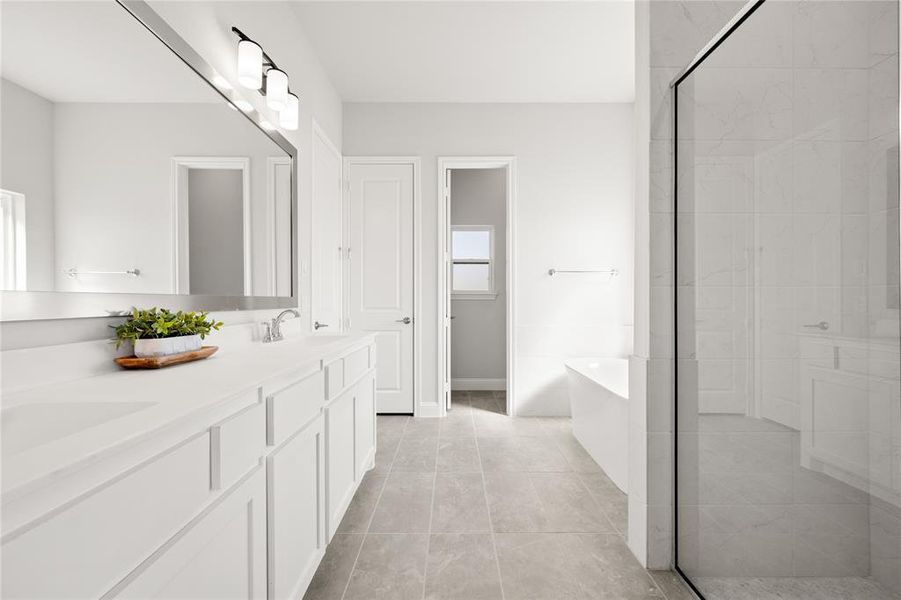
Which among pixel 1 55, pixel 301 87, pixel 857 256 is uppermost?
pixel 301 87

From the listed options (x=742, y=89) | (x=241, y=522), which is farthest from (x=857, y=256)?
(x=241, y=522)

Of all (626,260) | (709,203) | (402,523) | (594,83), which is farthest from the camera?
(626,260)

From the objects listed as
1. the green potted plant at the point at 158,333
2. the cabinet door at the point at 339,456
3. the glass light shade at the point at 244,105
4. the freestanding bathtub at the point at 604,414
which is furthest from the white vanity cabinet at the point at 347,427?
the freestanding bathtub at the point at 604,414

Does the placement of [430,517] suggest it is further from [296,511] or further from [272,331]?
[272,331]

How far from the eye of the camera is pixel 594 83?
345 cm

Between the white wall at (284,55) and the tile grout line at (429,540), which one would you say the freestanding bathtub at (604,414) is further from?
the white wall at (284,55)

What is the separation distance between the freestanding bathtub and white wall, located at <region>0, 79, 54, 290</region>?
2.37m

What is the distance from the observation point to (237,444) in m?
0.96

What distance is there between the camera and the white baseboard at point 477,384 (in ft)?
16.1

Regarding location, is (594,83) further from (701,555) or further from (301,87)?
(701,555)

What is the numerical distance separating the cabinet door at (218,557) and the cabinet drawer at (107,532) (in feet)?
0.12

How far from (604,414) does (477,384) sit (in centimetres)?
246

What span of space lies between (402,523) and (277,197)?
1.78 m

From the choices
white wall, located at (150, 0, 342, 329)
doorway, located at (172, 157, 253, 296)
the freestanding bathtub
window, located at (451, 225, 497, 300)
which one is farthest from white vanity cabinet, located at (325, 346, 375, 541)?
window, located at (451, 225, 497, 300)
